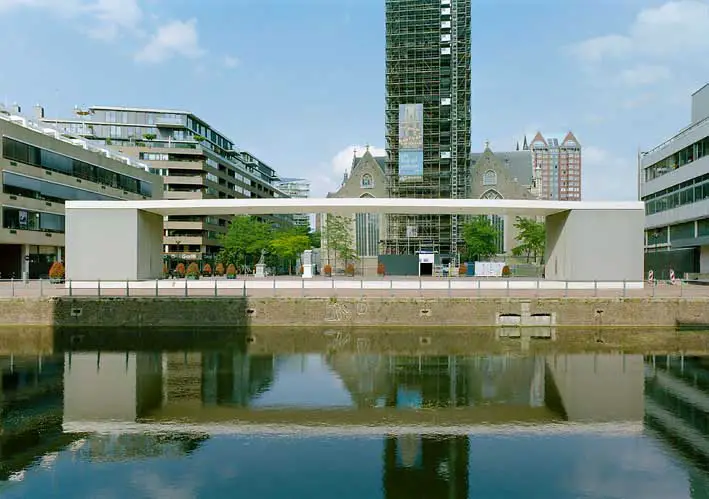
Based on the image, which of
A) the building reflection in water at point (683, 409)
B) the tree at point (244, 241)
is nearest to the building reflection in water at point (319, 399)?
the building reflection in water at point (683, 409)

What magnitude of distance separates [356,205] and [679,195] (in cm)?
4019

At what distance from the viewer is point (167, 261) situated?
83812 millimetres

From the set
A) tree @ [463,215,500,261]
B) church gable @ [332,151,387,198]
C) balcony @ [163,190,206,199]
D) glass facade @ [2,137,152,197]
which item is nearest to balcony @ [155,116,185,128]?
balcony @ [163,190,206,199]

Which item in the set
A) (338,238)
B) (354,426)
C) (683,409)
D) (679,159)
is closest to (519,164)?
(679,159)

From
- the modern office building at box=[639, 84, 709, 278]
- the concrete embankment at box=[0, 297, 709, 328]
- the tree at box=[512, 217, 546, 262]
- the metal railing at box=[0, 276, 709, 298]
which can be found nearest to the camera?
the concrete embankment at box=[0, 297, 709, 328]

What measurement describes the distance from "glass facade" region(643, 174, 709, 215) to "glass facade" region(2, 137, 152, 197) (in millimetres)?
58606

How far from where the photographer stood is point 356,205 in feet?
120

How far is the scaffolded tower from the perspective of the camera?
72.3 m

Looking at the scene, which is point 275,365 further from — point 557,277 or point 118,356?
point 557,277

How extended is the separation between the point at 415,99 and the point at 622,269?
143ft

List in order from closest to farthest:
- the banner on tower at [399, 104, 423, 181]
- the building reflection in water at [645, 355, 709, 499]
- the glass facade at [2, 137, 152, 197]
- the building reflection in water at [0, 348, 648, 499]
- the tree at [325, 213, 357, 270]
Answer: the building reflection in water at [645, 355, 709, 499] → the building reflection in water at [0, 348, 648, 499] → the glass facade at [2, 137, 152, 197] → the tree at [325, 213, 357, 270] → the banner on tower at [399, 104, 423, 181]

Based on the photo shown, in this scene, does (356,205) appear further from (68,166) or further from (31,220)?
(68,166)

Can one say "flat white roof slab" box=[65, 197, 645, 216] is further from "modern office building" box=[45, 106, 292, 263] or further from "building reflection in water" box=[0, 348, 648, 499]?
"modern office building" box=[45, 106, 292, 263]

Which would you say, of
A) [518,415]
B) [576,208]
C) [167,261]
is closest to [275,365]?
[518,415]
